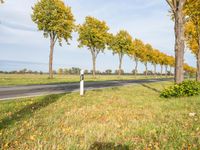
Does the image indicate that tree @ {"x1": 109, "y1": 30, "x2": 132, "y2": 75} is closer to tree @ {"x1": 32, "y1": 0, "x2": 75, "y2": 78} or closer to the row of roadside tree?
the row of roadside tree

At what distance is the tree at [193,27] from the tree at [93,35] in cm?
1670

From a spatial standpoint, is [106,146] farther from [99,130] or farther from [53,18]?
[53,18]

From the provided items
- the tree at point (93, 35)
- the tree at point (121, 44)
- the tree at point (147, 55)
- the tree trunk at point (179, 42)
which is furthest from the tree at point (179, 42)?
the tree at point (147, 55)

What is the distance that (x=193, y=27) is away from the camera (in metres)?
34.0

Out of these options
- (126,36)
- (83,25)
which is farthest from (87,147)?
(126,36)

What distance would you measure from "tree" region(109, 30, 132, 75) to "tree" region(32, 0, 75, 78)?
16.9 m

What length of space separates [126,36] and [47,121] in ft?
170

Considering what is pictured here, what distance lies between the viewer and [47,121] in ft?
21.5

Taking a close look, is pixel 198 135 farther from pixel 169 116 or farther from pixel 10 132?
pixel 10 132

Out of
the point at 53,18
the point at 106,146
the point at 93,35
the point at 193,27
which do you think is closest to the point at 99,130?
the point at 106,146

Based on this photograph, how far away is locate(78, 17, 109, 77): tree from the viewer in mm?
48750

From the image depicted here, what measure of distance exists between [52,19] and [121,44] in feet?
67.7

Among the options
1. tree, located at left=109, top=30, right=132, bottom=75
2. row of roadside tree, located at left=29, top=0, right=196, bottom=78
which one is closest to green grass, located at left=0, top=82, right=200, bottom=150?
row of roadside tree, located at left=29, top=0, right=196, bottom=78

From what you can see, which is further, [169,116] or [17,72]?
[17,72]
